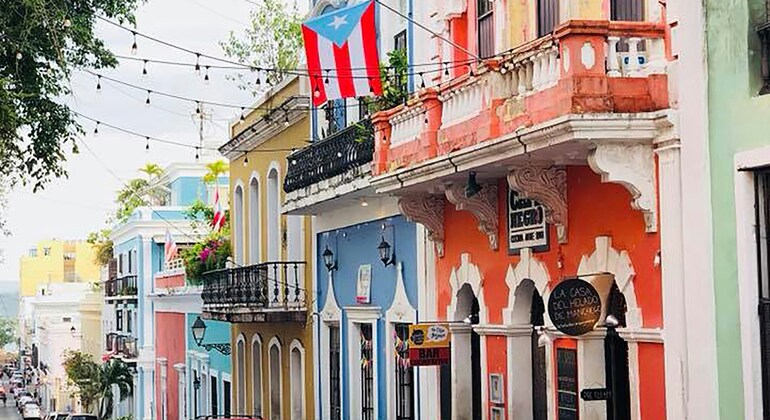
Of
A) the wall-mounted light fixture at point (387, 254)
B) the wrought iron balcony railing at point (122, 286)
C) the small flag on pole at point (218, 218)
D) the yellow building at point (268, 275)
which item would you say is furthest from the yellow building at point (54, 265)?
the wall-mounted light fixture at point (387, 254)

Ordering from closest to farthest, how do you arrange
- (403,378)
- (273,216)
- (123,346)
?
(403,378) < (273,216) < (123,346)

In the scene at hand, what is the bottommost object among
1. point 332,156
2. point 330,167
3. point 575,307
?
point 575,307

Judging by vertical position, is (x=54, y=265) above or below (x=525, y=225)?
above

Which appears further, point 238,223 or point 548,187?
point 238,223

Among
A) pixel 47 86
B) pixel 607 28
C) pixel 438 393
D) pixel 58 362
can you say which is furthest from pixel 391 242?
pixel 58 362

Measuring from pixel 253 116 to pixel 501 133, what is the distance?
13.5 m

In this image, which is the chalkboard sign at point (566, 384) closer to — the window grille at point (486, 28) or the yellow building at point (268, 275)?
the window grille at point (486, 28)

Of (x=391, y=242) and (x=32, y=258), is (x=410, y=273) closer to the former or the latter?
(x=391, y=242)

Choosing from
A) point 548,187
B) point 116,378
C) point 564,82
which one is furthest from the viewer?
point 116,378

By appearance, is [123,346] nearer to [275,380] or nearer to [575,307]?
[275,380]

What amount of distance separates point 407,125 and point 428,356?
2374 millimetres

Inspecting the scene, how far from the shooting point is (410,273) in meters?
17.2

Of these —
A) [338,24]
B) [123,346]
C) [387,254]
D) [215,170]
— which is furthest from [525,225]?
[123,346]

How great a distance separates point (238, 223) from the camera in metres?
27.1
